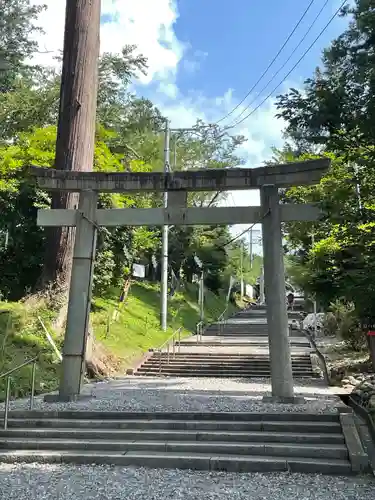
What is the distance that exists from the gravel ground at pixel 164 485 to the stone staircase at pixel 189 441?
7.6 inches

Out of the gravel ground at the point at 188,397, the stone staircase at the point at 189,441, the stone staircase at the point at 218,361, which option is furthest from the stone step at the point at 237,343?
the stone staircase at the point at 189,441

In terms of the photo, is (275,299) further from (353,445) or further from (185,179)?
(353,445)

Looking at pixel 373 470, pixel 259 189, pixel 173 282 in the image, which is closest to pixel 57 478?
pixel 373 470

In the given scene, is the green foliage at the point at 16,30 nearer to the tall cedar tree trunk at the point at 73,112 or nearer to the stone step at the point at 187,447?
the tall cedar tree trunk at the point at 73,112

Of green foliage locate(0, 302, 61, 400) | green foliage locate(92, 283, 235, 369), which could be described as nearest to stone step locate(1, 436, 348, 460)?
green foliage locate(0, 302, 61, 400)

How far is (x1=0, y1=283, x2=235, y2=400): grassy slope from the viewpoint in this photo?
1097 centimetres

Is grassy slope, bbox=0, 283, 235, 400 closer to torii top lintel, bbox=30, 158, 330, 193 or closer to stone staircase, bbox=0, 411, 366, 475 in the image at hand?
stone staircase, bbox=0, 411, 366, 475

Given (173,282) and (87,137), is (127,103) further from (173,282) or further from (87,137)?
(87,137)

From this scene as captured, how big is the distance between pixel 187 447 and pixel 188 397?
3.07 metres

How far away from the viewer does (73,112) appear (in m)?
13.4

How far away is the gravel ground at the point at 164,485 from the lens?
5082mm

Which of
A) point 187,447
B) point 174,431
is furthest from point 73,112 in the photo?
point 187,447

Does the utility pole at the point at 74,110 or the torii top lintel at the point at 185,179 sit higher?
the utility pole at the point at 74,110

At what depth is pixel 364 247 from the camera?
708 cm
